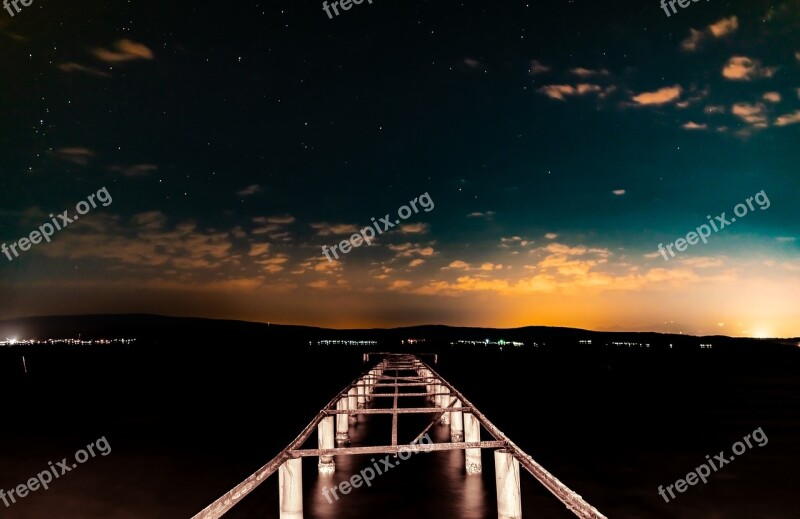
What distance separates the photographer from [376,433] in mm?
22312

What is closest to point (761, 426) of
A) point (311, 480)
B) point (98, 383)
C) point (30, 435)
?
point (311, 480)

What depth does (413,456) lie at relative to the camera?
17.2 metres

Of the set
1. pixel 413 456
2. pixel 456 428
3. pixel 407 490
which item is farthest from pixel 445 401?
pixel 407 490

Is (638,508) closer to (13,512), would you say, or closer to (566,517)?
(566,517)

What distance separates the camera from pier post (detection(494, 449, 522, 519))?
7753 millimetres

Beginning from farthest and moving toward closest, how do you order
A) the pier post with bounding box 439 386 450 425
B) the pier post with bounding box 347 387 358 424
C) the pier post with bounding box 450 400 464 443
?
the pier post with bounding box 347 387 358 424 → the pier post with bounding box 439 386 450 425 → the pier post with bounding box 450 400 464 443

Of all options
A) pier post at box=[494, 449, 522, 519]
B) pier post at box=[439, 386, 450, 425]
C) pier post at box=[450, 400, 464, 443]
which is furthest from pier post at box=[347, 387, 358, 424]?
pier post at box=[494, 449, 522, 519]

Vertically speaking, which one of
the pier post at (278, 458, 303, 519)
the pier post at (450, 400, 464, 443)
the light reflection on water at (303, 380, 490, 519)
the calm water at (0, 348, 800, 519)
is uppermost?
the pier post at (278, 458, 303, 519)

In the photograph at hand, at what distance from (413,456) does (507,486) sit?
32.1 feet

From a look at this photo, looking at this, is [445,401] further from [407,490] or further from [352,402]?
Answer: [407,490]

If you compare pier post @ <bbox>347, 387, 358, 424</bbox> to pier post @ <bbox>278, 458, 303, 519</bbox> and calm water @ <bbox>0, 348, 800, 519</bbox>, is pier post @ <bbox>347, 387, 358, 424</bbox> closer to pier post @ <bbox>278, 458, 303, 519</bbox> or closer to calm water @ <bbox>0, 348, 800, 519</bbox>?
calm water @ <bbox>0, 348, 800, 519</bbox>

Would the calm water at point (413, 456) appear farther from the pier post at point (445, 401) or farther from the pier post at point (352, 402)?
the pier post at point (352, 402)

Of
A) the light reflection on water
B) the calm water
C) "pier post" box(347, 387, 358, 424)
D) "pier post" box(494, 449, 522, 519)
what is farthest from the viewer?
"pier post" box(347, 387, 358, 424)

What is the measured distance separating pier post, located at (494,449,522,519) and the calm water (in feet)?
14.9
